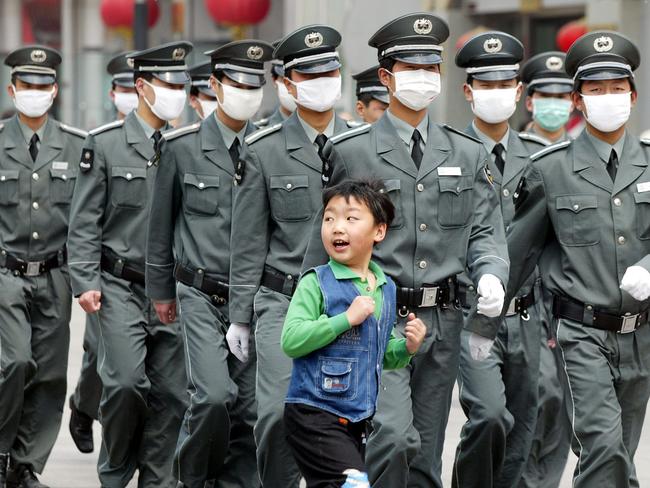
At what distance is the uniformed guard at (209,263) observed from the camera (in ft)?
24.4

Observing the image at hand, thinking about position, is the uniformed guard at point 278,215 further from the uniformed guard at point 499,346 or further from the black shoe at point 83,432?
the black shoe at point 83,432

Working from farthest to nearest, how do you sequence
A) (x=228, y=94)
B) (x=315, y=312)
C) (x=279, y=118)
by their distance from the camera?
(x=279, y=118)
(x=228, y=94)
(x=315, y=312)

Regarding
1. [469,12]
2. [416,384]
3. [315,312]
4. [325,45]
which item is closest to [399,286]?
[416,384]

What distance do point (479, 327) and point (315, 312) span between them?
1188 mm

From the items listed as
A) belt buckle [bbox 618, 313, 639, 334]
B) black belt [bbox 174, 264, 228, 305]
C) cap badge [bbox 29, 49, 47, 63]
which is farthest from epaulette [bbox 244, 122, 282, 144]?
cap badge [bbox 29, 49, 47, 63]

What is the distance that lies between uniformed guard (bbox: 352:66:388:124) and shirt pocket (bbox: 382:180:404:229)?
384 cm

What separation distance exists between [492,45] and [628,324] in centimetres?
222

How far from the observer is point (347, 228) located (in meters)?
5.73

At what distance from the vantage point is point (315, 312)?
18.8ft

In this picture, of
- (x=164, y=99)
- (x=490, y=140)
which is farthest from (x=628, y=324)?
(x=164, y=99)

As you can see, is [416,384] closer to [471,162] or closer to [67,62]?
[471,162]

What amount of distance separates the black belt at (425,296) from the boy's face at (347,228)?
2.56ft

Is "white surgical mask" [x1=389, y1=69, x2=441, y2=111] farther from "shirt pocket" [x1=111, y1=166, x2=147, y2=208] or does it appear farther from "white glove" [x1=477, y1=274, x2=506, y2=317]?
"shirt pocket" [x1=111, y1=166, x2=147, y2=208]

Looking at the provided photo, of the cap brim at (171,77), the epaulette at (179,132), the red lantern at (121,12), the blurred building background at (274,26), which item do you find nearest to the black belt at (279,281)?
the epaulette at (179,132)
